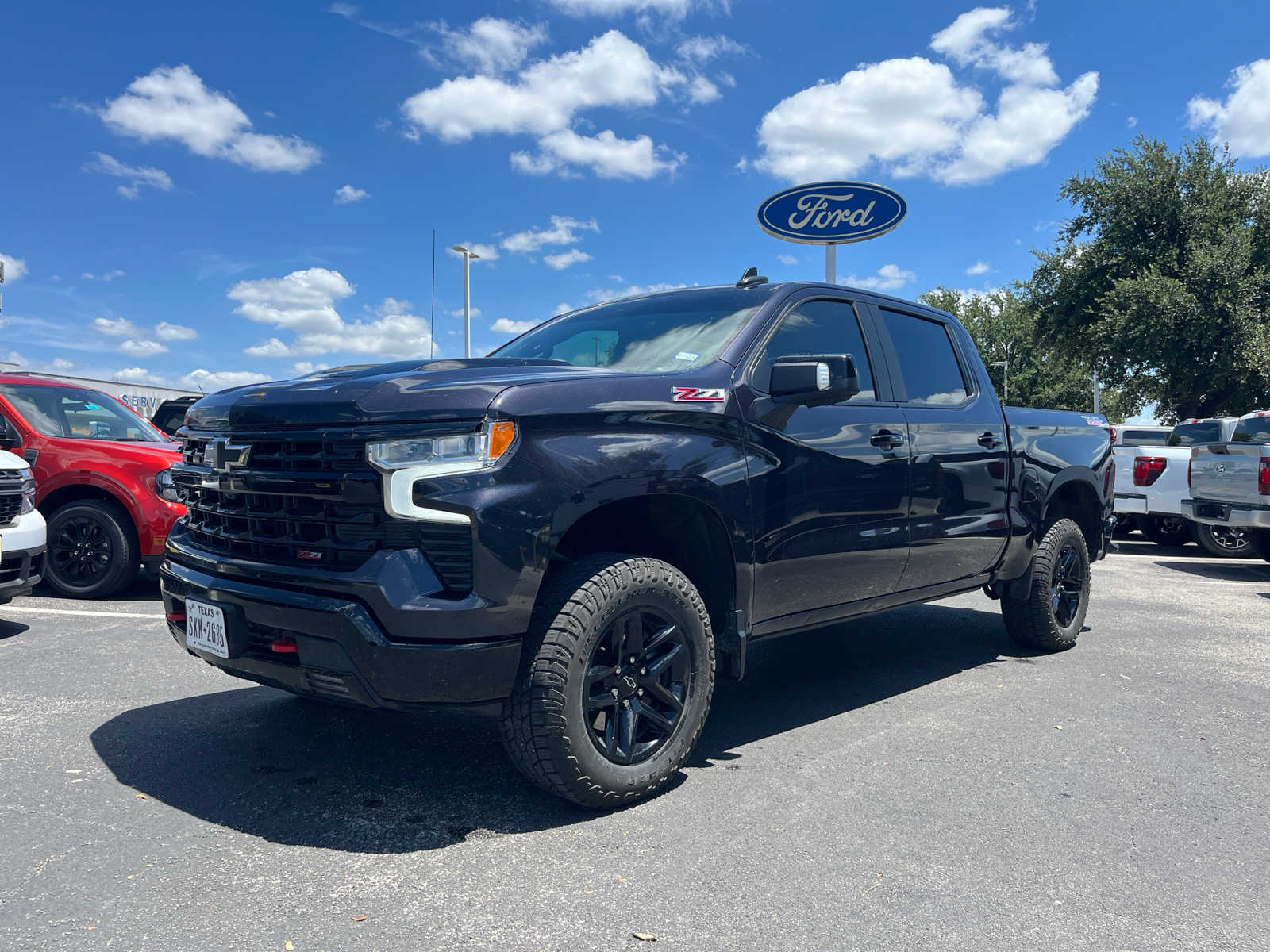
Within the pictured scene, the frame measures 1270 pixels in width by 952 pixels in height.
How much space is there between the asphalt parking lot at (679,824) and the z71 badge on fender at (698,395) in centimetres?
140

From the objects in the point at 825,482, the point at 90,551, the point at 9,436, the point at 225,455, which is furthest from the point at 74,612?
the point at 825,482

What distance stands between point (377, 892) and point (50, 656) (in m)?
3.67

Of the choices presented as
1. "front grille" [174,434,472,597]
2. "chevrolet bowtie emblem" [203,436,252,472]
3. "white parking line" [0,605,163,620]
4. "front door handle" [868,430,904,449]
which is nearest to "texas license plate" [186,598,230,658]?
"front grille" [174,434,472,597]

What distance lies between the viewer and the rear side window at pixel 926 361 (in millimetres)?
4758

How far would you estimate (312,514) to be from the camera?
301 cm

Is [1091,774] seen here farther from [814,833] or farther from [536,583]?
[536,583]

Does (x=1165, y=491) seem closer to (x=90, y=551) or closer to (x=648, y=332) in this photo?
(x=648, y=332)

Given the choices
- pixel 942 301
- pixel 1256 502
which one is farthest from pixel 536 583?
pixel 942 301

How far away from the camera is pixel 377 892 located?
2615 mm

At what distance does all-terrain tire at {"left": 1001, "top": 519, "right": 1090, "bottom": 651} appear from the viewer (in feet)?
18.3

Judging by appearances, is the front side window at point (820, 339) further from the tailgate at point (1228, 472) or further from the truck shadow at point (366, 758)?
the tailgate at point (1228, 472)

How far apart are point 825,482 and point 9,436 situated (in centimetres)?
648

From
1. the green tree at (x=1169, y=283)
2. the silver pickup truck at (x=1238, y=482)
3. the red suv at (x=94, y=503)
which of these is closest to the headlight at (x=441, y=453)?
the red suv at (x=94, y=503)

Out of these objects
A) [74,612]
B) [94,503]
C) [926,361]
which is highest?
[926,361]
